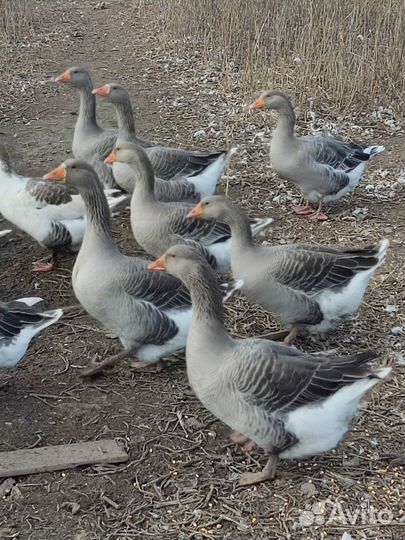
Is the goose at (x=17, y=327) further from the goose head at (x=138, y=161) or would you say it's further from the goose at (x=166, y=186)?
the goose at (x=166, y=186)

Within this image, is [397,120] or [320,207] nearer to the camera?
[320,207]

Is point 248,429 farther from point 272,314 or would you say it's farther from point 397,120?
point 397,120

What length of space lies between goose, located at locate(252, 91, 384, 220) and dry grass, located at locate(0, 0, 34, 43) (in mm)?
6141

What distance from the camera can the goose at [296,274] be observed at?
4.04 metres

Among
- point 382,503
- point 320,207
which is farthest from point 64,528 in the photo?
point 320,207

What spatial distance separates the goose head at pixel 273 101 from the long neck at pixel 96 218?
2344 mm

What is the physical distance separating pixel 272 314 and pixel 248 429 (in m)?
1.46

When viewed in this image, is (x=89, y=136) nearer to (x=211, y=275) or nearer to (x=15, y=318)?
(x=15, y=318)

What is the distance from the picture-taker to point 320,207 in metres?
5.85

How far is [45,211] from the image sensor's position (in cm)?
491

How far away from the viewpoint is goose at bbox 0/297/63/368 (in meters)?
3.57

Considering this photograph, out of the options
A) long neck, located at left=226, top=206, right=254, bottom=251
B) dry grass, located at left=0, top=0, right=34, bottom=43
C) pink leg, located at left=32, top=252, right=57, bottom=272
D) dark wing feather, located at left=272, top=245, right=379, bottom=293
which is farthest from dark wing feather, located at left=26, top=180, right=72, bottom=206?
dry grass, located at left=0, top=0, right=34, bottom=43

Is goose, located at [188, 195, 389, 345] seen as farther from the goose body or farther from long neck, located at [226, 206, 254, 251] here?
the goose body

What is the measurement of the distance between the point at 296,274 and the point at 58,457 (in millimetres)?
1743
